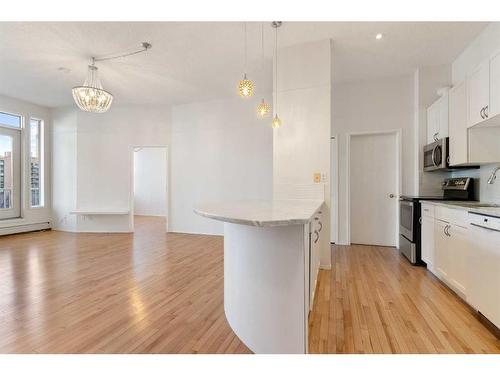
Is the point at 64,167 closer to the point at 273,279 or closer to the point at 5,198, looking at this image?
the point at 5,198

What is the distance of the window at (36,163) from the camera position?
6250 millimetres

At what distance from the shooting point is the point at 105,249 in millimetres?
4555

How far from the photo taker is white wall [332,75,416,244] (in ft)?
14.4

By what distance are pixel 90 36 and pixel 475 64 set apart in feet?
15.9

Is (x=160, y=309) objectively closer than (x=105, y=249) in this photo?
Yes

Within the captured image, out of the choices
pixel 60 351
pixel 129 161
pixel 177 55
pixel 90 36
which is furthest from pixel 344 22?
pixel 129 161

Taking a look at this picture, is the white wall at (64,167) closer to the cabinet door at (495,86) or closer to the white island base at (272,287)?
the white island base at (272,287)

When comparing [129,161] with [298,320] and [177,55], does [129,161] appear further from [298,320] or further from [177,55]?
[298,320]

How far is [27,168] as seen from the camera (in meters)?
6.09

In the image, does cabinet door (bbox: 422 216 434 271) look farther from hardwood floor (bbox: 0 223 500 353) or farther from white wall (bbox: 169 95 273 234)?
white wall (bbox: 169 95 273 234)

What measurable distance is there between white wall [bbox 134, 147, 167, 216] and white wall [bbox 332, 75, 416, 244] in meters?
6.78

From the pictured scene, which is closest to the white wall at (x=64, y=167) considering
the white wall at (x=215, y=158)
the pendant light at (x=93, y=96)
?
the white wall at (x=215, y=158)

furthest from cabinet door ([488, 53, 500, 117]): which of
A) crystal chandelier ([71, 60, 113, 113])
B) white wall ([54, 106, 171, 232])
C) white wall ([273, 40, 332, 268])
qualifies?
white wall ([54, 106, 171, 232])

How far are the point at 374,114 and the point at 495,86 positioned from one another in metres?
2.21
